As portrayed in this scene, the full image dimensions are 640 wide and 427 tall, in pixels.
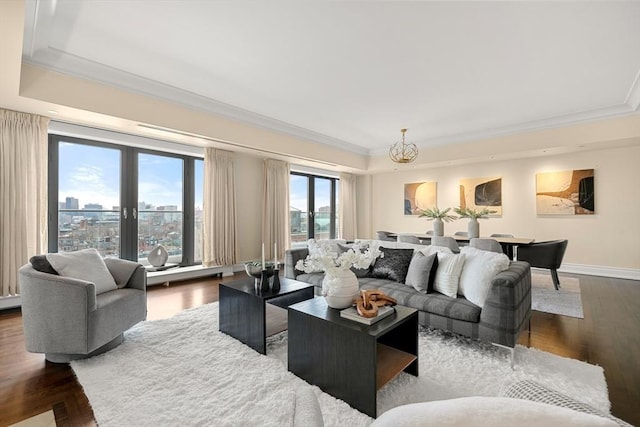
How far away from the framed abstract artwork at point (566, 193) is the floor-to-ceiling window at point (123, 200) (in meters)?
→ 7.00

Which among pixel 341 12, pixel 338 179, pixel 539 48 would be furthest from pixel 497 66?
pixel 338 179

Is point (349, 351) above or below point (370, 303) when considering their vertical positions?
below

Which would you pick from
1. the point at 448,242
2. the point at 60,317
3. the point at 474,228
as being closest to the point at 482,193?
the point at 474,228

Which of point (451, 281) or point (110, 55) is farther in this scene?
point (110, 55)

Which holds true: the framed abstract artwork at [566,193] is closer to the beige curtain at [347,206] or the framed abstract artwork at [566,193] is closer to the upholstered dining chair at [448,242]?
the upholstered dining chair at [448,242]

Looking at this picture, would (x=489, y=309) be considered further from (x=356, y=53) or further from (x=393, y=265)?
(x=356, y=53)

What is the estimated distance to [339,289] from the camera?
2.15 metres

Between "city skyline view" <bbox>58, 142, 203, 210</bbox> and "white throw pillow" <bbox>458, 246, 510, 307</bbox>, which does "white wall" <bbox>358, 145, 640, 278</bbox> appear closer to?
"white throw pillow" <bbox>458, 246, 510, 307</bbox>

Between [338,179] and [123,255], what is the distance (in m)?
5.69

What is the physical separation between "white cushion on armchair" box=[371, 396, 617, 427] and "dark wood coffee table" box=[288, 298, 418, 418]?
1.08 meters

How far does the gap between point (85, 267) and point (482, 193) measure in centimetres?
726

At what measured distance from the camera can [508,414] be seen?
61 cm

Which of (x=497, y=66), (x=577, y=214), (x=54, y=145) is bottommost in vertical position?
(x=577, y=214)

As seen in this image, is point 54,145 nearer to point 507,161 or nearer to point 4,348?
point 4,348
